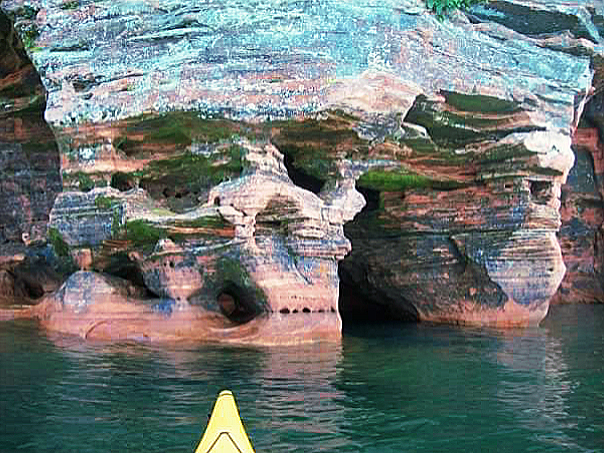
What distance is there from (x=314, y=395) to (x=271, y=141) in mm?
5825

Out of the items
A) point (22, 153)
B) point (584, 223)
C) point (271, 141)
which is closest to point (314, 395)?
point (271, 141)

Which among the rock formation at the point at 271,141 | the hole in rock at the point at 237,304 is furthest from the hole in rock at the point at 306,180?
the hole in rock at the point at 237,304

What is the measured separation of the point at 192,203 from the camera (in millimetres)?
13438

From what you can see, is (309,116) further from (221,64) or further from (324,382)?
(324,382)

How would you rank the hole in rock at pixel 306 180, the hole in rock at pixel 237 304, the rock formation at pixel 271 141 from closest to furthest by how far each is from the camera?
the rock formation at pixel 271 141
the hole in rock at pixel 237 304
the hole in rock at pixel 306 180

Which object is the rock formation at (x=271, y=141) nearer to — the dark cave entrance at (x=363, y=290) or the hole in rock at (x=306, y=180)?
the hole in rock at (x=306, y=180)

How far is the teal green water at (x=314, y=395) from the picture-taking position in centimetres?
605

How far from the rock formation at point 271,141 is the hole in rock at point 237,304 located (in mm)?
87

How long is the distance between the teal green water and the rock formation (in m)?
1.60

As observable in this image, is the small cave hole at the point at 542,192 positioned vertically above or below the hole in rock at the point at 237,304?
above

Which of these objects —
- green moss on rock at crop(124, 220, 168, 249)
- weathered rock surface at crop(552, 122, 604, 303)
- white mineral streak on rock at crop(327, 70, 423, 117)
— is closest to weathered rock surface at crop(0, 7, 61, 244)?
green moss on rock at crop(124, 220, 168, 249)

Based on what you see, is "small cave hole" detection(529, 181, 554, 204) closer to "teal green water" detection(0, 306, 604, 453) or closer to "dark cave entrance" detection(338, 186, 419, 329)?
"dark cave entrance" detection(338, 186, 419, 329)

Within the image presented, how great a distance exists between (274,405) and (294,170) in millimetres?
8260

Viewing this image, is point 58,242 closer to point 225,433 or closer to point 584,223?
point 225,433
